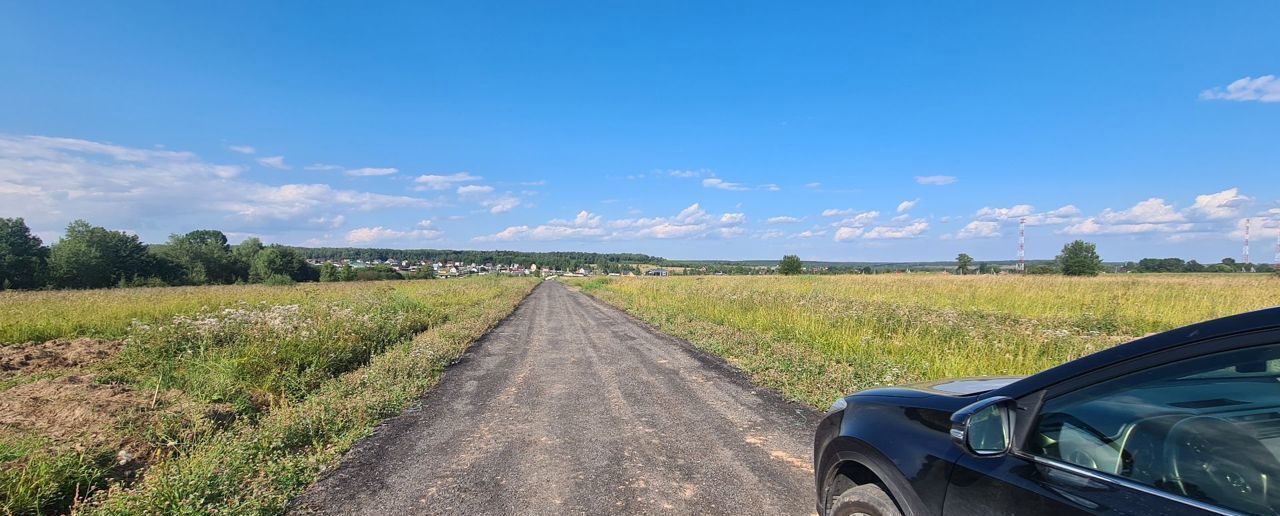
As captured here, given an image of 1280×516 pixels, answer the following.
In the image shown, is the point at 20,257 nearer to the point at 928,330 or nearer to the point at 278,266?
the point at 278,266

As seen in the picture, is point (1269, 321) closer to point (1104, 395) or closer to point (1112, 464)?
point (1104, 395)

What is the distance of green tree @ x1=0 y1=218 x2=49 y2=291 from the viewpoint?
1749 inches

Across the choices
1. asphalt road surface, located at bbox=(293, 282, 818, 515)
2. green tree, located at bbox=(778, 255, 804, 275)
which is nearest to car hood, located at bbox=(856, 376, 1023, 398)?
asphalt road surface, located at bbox=(293, 282, 818, 515)

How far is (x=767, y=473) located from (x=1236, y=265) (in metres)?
74.1

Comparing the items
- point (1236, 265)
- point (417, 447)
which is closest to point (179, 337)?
point (417, 447)

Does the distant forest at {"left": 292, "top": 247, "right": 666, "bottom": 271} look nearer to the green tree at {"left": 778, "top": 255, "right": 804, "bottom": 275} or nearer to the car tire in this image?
the green tree at {"left": 778, "top": 255, "right": 804, "bottom": 275}

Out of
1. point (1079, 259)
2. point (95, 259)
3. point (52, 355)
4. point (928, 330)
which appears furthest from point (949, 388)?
point (95, 259)

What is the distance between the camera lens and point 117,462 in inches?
169

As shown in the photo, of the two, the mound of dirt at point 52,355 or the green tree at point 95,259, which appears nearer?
the mound of dirt at point 52,355

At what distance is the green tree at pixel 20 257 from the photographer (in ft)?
146

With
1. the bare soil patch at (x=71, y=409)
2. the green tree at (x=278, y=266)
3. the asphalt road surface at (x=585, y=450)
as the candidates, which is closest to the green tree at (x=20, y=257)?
the green tree at (x=278, y=266)

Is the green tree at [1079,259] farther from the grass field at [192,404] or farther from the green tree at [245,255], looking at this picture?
the green tree at [245,255]

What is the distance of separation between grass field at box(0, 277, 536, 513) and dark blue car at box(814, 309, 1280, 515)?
4.36 metres

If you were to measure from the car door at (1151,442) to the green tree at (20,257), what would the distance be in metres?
66.0
